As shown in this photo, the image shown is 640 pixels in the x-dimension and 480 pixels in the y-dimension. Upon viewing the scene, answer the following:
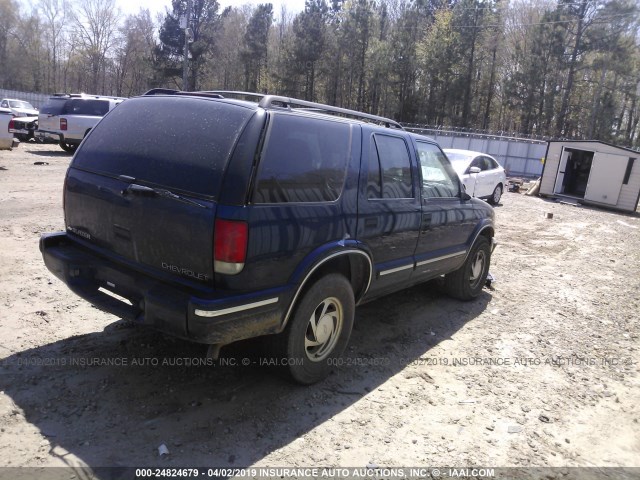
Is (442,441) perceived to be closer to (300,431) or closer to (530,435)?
(530,435)

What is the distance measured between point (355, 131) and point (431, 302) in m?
2.86

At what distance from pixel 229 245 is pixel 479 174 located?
12.8m

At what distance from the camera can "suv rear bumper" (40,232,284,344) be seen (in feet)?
9.34

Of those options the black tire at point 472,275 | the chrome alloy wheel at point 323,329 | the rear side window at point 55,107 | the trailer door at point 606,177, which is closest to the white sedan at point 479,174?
the trailer door at point 606,177

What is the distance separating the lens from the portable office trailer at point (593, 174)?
1878cm

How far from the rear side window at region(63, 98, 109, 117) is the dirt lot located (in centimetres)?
1222

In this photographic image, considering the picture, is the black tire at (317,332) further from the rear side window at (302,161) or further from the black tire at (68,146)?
the black tire at (68,146)

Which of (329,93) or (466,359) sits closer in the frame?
(466,359)

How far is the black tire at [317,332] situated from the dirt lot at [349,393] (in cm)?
19

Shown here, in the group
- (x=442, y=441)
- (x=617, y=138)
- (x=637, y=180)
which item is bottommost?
(x=442, y=441)

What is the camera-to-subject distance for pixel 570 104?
152ft

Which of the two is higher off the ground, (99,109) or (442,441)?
(99,109)

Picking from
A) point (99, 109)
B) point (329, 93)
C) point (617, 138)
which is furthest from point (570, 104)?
point (99, 109)

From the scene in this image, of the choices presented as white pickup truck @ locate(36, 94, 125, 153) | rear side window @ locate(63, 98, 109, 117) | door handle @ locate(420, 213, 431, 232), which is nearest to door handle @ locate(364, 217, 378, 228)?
door handle @ locate(420, 213, 431, 232)
